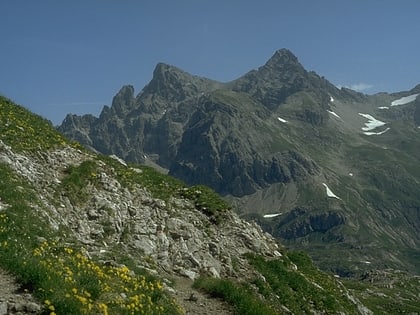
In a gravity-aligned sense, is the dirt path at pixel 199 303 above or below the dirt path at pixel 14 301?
below

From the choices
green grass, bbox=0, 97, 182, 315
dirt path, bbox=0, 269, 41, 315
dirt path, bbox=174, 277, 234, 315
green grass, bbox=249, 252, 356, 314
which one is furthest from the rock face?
dirt path, bbox=0, 269, 41, 315

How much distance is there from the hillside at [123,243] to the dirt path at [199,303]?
0.08 meters

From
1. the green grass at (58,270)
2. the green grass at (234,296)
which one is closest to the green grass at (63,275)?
the green grass at (58,270)

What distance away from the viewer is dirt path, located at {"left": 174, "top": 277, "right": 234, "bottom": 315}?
18.5 m

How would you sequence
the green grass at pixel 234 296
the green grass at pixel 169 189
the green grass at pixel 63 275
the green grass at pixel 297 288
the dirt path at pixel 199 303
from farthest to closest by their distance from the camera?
the green grass at pixel 169 189, the green grass at pixel 297 288, the green grass at pixel 234 296, the dirt path at pixel 199 303, the green grass at pixel 63 275

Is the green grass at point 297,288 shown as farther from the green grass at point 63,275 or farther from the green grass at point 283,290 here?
the green grass at point 63,275

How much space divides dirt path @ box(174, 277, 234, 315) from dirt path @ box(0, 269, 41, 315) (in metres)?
5.97

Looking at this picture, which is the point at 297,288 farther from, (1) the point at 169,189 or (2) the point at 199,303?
(2) the point at 199,303

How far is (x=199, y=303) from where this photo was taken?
19281mm

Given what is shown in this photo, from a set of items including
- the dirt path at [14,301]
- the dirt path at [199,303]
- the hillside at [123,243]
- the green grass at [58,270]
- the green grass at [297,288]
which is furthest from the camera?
the green grass at [297,288]

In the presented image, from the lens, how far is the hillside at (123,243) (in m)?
15.3

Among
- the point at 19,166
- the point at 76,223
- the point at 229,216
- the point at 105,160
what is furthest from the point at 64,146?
the point at 229,216

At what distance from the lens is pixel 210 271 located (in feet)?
80.6

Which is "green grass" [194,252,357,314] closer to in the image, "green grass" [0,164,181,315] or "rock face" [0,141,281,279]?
"rock face" [0,141,281,279]
